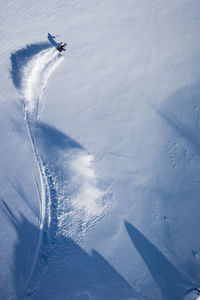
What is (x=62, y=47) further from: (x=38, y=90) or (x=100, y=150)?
(x=100, y=150)

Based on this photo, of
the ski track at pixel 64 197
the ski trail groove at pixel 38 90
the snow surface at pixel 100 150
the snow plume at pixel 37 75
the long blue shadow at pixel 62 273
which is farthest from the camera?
the snow plume at pixel 37 75

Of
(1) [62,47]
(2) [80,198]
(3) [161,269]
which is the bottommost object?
(3) [161,269]

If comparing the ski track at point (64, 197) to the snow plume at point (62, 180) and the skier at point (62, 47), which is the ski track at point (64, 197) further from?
the skier at point (62, 47)

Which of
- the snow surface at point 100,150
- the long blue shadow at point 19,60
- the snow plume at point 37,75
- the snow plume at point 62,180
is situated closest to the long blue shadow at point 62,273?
the snow surface at point 100,150

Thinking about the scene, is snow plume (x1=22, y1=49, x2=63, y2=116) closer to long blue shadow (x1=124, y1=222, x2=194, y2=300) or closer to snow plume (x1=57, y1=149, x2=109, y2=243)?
snow plume (x1=57, y1=149, x2=109, y2=243)

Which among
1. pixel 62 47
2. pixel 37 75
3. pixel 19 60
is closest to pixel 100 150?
pixel 37 75

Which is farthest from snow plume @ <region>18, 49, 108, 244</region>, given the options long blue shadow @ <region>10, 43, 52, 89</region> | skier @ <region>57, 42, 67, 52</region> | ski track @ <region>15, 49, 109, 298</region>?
skier @ <region>57, 42, 67, 52</region>

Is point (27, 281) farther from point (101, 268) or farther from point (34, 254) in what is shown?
point (101, 268)
